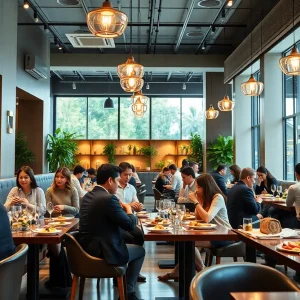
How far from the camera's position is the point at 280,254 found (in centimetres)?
289

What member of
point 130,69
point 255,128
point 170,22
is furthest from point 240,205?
point 255,128

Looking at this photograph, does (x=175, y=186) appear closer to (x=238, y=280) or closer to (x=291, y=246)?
(x=291, y=246)

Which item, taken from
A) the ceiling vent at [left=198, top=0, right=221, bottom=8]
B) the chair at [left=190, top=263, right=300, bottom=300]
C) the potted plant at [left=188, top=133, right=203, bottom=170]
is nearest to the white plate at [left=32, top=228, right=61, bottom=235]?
the chair at [left=190, top=263, right=300, bottom=300]

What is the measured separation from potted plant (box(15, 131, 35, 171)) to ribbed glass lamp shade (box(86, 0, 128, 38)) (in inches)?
303

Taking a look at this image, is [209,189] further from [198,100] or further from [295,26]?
[198,100]

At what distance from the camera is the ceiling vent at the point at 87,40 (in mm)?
10734

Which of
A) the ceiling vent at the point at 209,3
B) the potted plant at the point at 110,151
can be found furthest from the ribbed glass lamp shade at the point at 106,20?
the potted plant at the point at 110,151

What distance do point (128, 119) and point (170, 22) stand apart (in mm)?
7693

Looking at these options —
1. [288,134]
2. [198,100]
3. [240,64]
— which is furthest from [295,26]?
[198,100]

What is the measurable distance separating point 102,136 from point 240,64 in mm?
8459

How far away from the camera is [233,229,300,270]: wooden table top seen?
8.89ft

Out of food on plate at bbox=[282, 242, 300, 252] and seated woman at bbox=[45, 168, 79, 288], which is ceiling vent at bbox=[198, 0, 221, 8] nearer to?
seated woman at bbox=[45, 168, 79, 288]

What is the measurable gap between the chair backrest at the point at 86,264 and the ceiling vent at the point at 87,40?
7863 mm

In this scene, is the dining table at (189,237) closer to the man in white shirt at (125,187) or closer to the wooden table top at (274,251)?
the wooden table top at (274,251)
